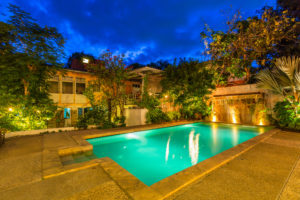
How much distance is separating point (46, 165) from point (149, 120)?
20.3ft

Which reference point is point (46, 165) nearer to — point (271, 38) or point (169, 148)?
point (169, 148)

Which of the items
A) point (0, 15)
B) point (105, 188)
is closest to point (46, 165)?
point (105, 188)

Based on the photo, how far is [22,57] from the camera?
107 inches

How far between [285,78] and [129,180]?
7412 mm

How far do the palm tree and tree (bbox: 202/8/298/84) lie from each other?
968 mm

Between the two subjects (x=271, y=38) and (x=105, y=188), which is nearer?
(x=105, y=188)

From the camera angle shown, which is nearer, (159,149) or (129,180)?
(129,180)

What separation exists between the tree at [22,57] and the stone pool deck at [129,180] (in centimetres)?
196

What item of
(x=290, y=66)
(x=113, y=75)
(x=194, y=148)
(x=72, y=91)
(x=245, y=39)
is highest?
(x=245, y=39)

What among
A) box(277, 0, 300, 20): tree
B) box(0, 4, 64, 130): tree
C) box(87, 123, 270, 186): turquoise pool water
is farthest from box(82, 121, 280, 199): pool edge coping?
box(277, 0, 300, 20): tree

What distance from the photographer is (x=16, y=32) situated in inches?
105

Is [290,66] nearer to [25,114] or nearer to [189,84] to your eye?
[189,84]

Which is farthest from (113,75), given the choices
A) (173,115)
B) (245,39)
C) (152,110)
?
(245,39)

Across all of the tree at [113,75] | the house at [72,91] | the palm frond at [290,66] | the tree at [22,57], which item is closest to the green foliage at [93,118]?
the tree at [113,75]
